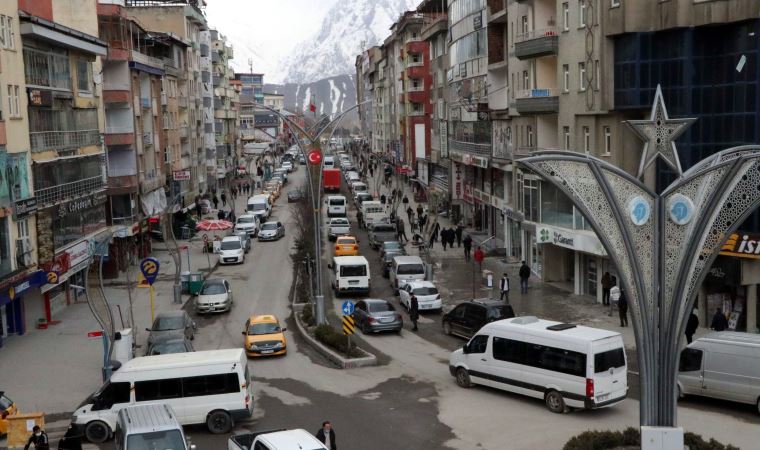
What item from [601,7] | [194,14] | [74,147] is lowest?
[74,147]

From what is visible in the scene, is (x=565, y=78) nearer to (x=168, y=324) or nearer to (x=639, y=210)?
(x=168, y=324)

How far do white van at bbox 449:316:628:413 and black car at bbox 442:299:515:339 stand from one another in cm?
634

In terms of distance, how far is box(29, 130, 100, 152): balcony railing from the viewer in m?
37.6

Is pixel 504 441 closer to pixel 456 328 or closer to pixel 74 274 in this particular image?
pixel 456 328

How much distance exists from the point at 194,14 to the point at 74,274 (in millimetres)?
45117

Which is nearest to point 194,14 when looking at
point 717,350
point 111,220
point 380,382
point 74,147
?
point 111,220

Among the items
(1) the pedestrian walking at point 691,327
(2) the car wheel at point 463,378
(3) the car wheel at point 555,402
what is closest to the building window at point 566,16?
(1) the pedestrian walking at point 691,327

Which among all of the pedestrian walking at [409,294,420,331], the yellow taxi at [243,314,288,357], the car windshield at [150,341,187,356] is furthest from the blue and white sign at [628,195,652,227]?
the pedestrian walking at [409,294,420,331]

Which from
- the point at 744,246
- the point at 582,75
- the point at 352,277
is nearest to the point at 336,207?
the point at 352,277

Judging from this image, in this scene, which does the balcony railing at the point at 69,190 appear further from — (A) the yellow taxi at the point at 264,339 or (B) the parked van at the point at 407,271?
(B) the parked van at the point at 407,271

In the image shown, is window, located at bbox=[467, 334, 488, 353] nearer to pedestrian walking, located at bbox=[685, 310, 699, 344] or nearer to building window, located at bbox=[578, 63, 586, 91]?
pedestrian walking, located at bbox=[685, 310, 699, 344]

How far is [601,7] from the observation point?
115 feet

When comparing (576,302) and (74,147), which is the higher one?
(74,147)

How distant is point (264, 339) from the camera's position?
3136 centimetres
